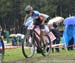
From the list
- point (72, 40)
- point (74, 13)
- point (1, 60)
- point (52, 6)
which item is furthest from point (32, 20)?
point (74, 13)

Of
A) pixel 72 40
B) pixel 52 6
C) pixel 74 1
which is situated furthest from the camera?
pixel 74 1

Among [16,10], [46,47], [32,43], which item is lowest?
[46,47]

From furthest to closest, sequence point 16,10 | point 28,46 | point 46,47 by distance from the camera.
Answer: point 16,10, point 46,47, point 28,46

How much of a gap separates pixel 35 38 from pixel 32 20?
0.77 m

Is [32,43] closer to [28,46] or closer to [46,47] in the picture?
[28,46]

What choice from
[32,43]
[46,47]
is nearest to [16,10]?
[46,47]

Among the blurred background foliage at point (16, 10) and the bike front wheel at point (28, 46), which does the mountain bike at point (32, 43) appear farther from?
the blurred background foliage at point (16, 10)

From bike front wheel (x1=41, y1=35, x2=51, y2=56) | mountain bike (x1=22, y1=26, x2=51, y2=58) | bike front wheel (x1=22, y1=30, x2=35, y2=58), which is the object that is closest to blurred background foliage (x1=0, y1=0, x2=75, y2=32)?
bike front wheel (x1=41, y1=35, x2=51, y2=56)

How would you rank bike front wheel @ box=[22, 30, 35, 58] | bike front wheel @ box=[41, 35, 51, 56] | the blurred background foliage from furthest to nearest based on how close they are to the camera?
the blurred background foliage, bike front wheel @ box=[41, 35, 51, 56], bike front wheel @ box=[22, 30, 35, 58]

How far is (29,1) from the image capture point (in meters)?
60.5

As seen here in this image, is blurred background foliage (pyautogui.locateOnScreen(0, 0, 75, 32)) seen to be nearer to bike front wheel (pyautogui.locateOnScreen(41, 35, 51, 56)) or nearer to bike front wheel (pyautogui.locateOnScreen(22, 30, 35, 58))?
bike front wheel (pyautogui.locateOnScreen(41, 35, 51, 56))

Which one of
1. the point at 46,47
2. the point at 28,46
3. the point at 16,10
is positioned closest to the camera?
the point at 28,46

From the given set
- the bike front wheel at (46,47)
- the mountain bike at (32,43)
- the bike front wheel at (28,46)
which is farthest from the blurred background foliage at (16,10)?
the bike front wheel at (28,46)

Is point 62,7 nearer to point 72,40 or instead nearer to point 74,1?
point 74,1
